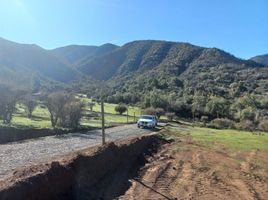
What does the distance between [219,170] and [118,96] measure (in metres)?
95.1

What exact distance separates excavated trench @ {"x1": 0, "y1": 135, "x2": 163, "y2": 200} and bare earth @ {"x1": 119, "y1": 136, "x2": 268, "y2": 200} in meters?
0.85

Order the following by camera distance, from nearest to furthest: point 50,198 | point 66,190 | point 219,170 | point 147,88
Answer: point 50,198 < point 66,190 < point 219,170 < point 147,88

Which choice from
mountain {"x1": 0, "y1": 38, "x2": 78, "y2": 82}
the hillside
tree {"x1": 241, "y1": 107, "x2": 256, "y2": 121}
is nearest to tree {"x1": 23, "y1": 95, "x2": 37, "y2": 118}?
mountain {"x1": 0, "y1": 38, "x2": 78, "y2": 82}

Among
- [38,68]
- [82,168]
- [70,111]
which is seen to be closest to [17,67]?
[38,68]

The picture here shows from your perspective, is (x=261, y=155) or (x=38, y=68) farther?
(x=38, y=68)

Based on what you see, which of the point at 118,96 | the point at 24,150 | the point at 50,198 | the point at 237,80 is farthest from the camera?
the point at 237,80

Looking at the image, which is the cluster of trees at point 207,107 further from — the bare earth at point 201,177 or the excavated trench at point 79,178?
the excavated trench at point 79,178

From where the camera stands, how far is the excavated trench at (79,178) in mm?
13383

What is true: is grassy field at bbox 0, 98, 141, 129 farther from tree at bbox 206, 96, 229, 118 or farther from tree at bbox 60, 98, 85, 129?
tree at bbox 206, 96, 229, 118

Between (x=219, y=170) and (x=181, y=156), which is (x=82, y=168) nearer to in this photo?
(x=219, y=170)

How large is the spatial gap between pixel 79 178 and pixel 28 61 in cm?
9849

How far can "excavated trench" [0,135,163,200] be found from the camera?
13383 millimetres

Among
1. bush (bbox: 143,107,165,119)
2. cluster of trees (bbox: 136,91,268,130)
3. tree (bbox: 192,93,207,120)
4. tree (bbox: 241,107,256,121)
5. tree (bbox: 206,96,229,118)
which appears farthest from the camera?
tree (bbox: 192,93,207,120)

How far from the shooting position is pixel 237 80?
145m
